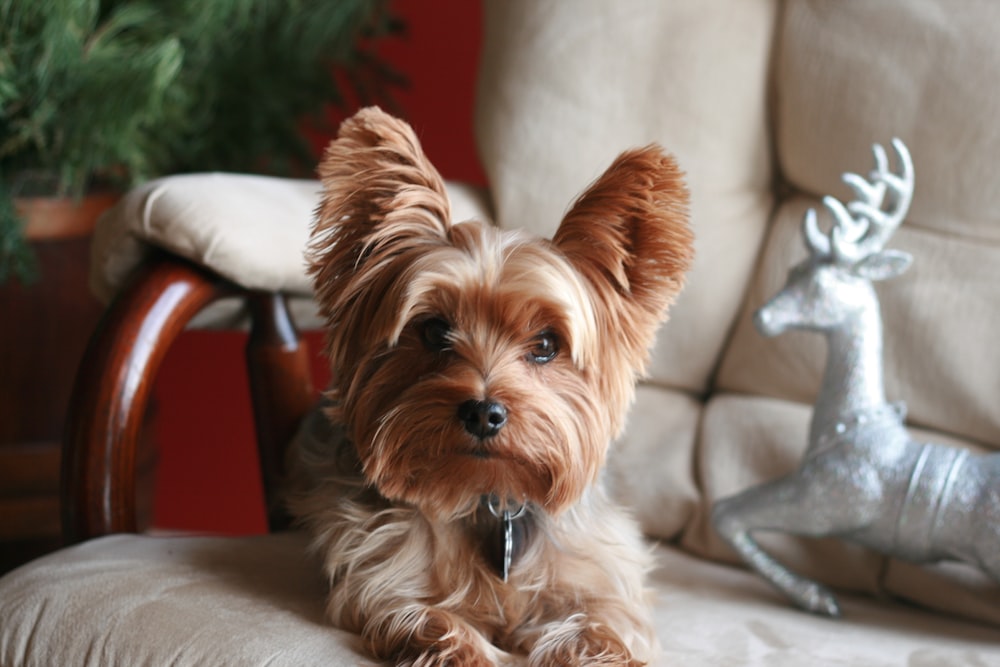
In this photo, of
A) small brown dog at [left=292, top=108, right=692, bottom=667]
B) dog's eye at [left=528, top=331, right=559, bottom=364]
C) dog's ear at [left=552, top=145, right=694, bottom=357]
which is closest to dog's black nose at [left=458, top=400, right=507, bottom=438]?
small brown dog at [left=292, top=108, right=692, bottom=667]

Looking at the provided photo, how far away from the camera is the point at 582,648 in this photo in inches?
52.4

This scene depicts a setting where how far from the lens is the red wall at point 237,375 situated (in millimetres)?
2838

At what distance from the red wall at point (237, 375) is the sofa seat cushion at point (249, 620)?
4.74ft

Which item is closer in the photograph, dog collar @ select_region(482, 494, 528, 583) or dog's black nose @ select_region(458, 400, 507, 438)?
dog's black nose @ select_region(458, 400, 507, 438)

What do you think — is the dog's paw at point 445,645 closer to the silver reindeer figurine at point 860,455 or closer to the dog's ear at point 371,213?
the dog's ear at point 371,213

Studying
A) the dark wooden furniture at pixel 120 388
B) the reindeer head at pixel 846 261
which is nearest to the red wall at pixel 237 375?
the dark wooden furniture at pixel 120 388

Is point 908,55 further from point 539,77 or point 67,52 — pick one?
point 67,52

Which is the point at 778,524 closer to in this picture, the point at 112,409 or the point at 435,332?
the point at 435,332

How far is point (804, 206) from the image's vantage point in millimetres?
1949

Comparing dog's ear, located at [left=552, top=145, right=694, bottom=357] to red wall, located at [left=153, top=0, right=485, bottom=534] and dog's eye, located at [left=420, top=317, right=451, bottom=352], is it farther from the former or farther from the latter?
red wall, located at [left=153, top=0, right=485, bottom=534]

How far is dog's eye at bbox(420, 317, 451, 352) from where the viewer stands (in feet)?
4.53

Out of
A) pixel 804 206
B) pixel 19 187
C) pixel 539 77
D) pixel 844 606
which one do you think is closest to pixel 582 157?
pixel 539 77

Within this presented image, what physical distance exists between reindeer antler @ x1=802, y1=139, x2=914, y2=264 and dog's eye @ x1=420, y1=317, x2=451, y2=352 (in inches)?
23.2

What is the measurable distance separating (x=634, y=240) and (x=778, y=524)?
54 cm
